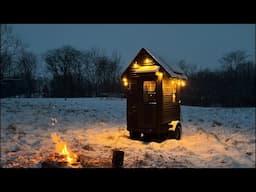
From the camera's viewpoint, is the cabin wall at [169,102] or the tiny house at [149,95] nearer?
the tiny house at [149,95]

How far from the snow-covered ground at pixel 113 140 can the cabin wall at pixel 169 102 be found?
106 cm

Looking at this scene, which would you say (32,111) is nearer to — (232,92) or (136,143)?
(136,143)

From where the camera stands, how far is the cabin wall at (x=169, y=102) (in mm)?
10992

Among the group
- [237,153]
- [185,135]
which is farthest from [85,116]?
[237,153]

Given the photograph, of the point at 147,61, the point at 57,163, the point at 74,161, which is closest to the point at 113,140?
the point at 147,61

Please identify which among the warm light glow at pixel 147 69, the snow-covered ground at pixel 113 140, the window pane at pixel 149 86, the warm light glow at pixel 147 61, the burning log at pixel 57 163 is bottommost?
the snow-covered ground at pixel 113 140

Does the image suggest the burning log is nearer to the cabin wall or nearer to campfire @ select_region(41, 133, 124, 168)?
campfire @ select_region(41, 133, 124, 168)

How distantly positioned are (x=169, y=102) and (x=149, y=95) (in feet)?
3.33

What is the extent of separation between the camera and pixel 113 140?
10.6m

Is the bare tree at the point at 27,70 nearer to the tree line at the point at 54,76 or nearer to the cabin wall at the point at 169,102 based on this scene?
the tree line at the point at 54,76

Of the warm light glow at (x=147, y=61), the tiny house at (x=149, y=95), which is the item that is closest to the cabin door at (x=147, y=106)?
the tiny house at (x=149, y=95)

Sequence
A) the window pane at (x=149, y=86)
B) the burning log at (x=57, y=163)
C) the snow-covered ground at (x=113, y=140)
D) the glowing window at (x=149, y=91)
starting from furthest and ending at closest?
1. the window pane at (x=149, y=86)
2. the glowing window at (x=149, y=91)
3. the snow-covered ground at (x=113, y=140)
4. the burning log at (x=57, y=163)

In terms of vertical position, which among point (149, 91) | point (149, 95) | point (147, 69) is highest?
point (147, 69)

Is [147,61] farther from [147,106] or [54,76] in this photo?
[54,76]
